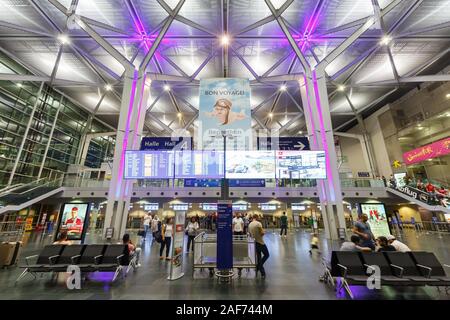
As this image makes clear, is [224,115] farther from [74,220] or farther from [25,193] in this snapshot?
[25,193]

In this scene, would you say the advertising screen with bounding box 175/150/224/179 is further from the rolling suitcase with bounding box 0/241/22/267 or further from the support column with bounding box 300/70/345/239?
the support column with bounding box 300/70/345/239

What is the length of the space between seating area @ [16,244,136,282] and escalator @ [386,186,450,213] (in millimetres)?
20515

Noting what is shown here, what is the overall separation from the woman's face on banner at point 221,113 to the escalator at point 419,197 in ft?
55.9

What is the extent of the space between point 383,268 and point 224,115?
340 inches

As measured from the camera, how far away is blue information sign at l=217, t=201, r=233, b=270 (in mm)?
5816

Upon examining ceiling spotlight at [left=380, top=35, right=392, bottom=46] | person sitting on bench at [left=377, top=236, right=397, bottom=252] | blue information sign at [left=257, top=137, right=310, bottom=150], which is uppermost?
ceiling spotlight at [left=380, top=35, right=392, bottom=46]

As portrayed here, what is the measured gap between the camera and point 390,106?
982 inches

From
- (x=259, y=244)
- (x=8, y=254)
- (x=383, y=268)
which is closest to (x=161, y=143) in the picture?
(x=8, y=254)

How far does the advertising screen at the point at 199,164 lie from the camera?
1034cm

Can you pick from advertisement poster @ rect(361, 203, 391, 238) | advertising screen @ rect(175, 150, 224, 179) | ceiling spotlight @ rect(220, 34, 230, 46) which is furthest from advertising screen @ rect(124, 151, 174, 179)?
advertisement poster @ rect(361, 203, 391, 238)

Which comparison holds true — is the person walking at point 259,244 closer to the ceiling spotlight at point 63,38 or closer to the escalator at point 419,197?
the escalator at point 419,197
